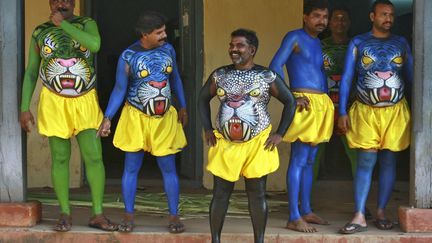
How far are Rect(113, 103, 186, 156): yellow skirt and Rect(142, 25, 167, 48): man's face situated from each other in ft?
1.67

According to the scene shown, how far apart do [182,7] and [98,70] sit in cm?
117

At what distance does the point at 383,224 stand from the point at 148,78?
7.15ft

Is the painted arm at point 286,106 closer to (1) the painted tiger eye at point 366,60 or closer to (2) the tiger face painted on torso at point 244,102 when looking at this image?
(2) the tiger face painted on torso at point 244,102

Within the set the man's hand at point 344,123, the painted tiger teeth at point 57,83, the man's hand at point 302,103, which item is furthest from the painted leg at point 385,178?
the painted tiger teeth at point 57,83

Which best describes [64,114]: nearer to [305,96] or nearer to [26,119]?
[26,119]

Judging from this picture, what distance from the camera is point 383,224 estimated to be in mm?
6414

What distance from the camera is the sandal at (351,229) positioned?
20.4 feet

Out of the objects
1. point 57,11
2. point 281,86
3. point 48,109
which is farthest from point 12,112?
point 281,86

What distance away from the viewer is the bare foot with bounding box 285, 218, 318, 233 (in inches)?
247

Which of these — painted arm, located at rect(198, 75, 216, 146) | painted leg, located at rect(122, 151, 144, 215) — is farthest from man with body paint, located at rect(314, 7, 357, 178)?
painted leg, located at rect(122, 151, 144, 215)

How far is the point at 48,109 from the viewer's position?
20.2 ft

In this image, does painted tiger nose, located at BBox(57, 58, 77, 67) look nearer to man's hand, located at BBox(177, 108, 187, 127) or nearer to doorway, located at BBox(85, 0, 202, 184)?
man's hand, located at BBox(177, 108, 187, 127)

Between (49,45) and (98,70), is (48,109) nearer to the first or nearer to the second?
(49,45)

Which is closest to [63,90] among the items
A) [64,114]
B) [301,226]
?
[64,114]
